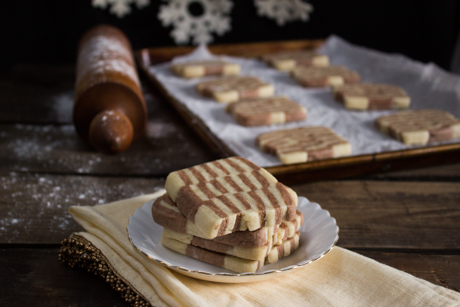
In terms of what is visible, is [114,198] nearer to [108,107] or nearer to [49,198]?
[49,198]

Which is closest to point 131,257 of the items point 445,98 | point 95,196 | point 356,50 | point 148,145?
point 95,196

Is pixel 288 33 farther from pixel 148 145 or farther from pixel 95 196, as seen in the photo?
pixel 95 196

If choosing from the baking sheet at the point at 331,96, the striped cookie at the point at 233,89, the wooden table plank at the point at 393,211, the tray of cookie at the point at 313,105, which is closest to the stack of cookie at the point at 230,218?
the wooden table plank at the point at 393,211

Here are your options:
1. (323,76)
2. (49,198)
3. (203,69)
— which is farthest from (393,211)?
(203,69)

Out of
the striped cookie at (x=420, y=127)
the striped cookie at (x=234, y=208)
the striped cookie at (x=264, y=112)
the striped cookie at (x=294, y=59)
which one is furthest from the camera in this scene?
the striped cookie at (x=294, y=59)

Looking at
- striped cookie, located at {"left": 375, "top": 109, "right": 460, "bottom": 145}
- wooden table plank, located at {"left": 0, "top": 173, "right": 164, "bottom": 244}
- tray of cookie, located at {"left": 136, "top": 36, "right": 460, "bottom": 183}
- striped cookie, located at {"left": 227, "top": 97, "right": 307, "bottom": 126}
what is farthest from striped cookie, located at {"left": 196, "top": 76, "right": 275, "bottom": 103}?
wooden table plank, located at {"left": 0, "top": 173, "right": 164, "bottom": 244}

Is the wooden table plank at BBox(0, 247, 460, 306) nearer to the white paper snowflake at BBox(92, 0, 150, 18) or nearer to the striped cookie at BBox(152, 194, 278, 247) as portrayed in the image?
the striped cookie at BBox(152, 194, 278, 247)

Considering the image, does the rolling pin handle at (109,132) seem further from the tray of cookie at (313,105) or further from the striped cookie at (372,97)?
the striped cookie at (372,97)
